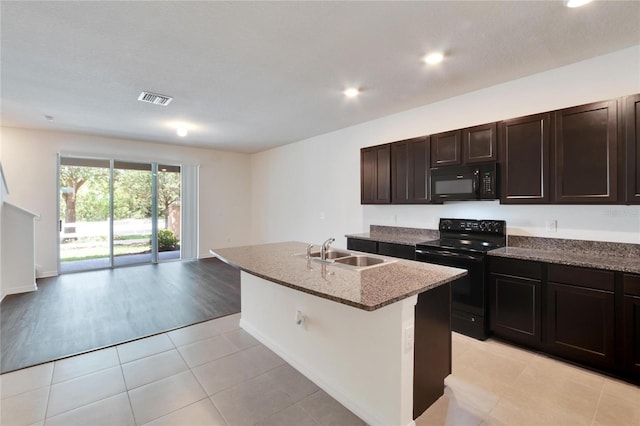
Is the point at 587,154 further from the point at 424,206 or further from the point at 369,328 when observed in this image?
the point at 369,328

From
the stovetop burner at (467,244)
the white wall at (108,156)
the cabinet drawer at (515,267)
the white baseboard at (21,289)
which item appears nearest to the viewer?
the cabinet drawer at (515,267)

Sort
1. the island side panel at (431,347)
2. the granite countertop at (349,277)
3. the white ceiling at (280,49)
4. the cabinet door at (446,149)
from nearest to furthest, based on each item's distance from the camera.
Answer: the granite countertop at (349,277)
the island side panel at (431,347)
the white ceiling at (280,49)
the cabinet door at (446,149)

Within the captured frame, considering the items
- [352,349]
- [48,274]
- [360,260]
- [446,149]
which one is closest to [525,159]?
[446,149]

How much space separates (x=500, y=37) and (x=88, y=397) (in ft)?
13.3

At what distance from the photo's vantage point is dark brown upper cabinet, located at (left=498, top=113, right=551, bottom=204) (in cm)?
268

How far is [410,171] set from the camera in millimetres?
3783

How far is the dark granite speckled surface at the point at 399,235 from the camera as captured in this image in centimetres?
368

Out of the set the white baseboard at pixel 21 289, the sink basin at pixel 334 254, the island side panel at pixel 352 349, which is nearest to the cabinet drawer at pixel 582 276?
the island side panel at pixel 352 349

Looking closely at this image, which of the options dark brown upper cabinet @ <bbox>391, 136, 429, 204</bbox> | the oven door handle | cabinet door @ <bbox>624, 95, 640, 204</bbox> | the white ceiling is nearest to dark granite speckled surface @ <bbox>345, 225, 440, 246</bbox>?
the oven door handle

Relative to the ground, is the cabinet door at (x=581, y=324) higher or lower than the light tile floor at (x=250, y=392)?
higher

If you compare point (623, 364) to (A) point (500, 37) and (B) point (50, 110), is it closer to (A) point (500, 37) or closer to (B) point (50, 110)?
(A) point (500, 37)

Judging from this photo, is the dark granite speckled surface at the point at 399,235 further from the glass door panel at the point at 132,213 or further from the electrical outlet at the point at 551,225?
the glass door panel at the point at 132,213

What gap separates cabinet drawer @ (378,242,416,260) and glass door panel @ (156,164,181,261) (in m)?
5.12

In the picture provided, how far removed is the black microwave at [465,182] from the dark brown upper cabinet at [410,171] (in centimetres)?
15
